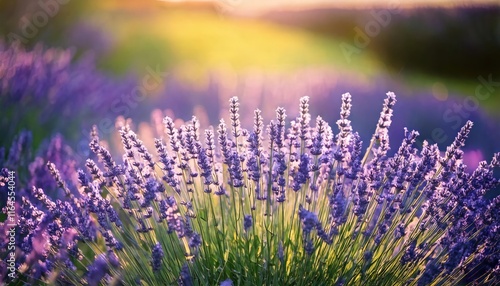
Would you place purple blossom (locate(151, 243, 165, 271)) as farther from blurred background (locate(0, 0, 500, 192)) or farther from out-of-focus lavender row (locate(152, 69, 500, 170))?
out-of-focus lavender row (locate(152, 69, 500, 170))

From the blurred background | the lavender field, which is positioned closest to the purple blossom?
the lavender field

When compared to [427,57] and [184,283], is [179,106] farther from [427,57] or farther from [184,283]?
[184,283]

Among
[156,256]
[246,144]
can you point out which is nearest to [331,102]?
[246,144]

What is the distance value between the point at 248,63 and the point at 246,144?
6.18 feet

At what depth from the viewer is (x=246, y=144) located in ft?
5.61

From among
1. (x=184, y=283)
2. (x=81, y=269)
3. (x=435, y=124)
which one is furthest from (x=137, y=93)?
(x=184, y=283)

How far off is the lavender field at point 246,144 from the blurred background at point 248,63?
1 cm

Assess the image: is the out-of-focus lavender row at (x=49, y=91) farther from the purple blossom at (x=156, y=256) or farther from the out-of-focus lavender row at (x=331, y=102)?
the purple blossom at (x=156, y=256)

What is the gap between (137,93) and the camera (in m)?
3.21

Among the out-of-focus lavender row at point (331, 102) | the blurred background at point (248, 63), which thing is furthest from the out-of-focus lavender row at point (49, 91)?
the out-of-focus lavender row at point (331, 102)

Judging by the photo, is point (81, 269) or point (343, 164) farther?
point (81, 269)

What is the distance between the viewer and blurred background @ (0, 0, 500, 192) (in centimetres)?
307

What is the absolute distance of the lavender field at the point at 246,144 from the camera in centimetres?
164

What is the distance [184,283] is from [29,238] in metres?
0.49
